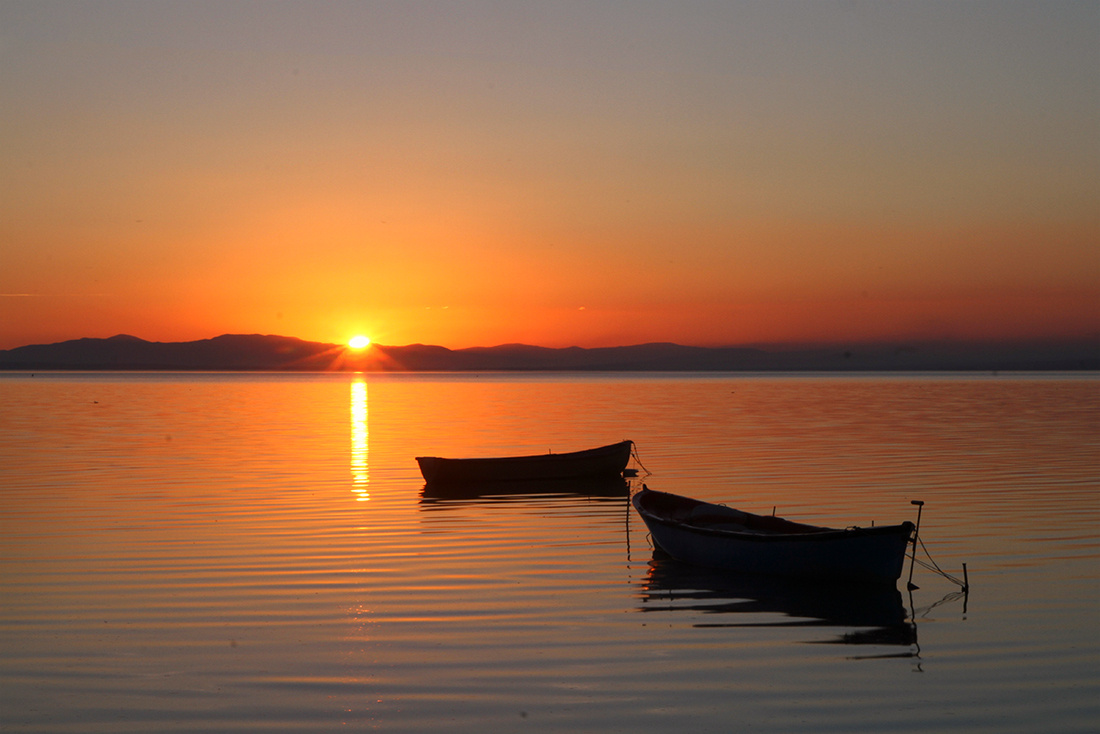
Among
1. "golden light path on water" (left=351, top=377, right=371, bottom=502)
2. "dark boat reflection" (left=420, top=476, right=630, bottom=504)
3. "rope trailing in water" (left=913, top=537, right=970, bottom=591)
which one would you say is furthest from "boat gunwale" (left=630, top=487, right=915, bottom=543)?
"golden light path on water" (left=351, top=377, right=371, bottom=502)

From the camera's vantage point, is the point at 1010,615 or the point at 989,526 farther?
the point at 989,526

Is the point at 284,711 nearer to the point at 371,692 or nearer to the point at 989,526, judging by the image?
the point at 371,692

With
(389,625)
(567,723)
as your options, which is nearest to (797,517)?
(389,625)

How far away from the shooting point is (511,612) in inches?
733

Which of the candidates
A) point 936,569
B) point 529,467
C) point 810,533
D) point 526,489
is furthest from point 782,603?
point 529,467

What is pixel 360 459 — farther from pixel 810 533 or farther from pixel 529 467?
pixel 810 533

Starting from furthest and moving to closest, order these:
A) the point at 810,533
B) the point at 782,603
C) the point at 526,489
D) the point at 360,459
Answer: the point at 360,459 < the point at 526,489 < the point at 810,533 < the point at 782,603

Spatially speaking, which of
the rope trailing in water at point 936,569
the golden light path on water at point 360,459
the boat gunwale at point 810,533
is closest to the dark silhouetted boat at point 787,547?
the boat gunwale at point 810,533

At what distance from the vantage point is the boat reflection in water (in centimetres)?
1784

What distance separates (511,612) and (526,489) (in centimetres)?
2263

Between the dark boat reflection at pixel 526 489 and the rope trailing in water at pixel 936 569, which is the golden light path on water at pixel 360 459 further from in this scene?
the rope trailing in water at pixel 936 569

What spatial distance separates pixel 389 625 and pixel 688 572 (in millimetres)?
8132

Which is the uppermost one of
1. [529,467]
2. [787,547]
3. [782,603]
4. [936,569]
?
[787,547]

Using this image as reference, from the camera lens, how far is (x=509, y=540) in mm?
27672
